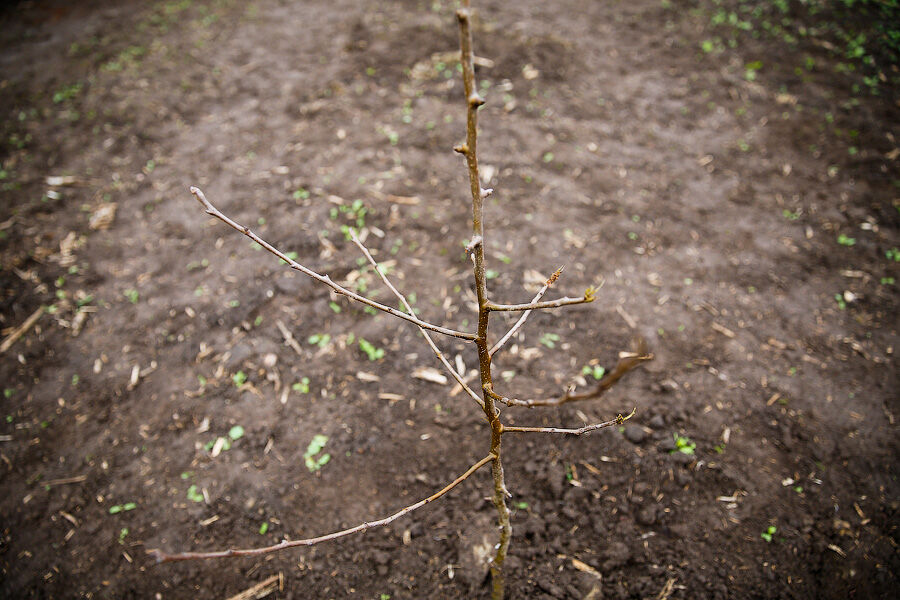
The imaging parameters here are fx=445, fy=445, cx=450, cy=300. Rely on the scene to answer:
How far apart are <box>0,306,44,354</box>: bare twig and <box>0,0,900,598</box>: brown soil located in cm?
11

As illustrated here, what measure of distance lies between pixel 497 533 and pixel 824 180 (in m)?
4.27

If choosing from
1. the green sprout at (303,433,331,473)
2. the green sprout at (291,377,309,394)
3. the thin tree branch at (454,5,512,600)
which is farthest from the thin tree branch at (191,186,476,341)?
the green sprout at (291,377,309,394)

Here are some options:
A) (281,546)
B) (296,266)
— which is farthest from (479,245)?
(281,546)

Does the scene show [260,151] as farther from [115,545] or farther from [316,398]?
[115,545]

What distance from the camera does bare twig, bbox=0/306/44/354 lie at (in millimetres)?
3457

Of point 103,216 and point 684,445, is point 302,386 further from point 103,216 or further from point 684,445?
point 103,216

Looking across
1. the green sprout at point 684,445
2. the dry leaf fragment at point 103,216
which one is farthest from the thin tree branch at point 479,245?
the dry leaf fragment at point 103,216

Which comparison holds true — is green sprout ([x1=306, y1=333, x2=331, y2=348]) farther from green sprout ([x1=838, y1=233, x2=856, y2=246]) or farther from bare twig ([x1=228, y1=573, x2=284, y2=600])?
green sprout ([x1=838, y1=233, x2=856, y2=246])

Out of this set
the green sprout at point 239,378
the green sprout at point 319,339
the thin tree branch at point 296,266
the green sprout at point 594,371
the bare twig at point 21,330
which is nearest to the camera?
the thin tree branch at point 296,266

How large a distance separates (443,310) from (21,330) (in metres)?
3.37

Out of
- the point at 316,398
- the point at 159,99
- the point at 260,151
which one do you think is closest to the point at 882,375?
the point at 316,398

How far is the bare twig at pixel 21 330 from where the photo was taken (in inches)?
136

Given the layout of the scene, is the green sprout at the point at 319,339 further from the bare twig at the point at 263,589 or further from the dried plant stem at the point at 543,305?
the dried plant stem at the point at 543,305

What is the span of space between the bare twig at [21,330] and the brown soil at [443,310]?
0.37 ft
